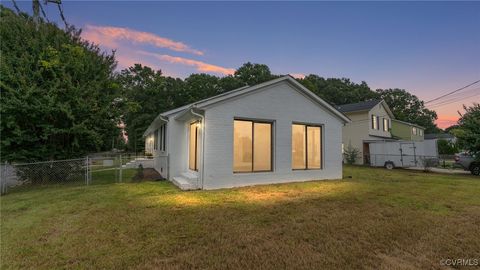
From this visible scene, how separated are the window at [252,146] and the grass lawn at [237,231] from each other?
2008 millimetres

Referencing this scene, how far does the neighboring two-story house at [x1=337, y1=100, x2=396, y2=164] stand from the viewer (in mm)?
23125

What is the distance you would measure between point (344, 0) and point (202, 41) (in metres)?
8.30

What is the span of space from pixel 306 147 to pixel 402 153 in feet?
41.9

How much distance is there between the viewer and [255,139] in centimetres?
987

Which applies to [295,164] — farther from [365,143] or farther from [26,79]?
[365,143]

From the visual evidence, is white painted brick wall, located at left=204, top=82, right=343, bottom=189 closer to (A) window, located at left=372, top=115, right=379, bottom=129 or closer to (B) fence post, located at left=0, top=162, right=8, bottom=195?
(B) fence post, located at left=0, top=162, right=8, bottom=195

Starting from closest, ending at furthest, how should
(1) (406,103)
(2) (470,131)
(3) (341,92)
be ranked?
(2) (470,131) < (3) (341,92) < (1) (406,103)

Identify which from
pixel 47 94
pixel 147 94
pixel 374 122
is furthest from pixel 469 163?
pixel 147 94

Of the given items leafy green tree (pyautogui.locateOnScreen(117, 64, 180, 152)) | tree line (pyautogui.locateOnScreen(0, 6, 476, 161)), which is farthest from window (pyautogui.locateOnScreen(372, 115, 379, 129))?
leafy green tree (pyautogui.locateOnScreen(117, 64, 180, 152))

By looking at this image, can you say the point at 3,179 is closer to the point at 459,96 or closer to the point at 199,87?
the point at 459,96

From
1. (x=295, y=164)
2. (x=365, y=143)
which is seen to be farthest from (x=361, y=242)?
(x=365, y=143)

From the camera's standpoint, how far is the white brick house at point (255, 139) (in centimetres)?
884

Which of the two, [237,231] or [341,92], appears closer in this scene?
[237,231]

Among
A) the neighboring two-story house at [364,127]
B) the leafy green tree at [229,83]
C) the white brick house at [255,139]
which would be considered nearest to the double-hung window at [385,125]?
the neighboring two-story house at [364,127]
